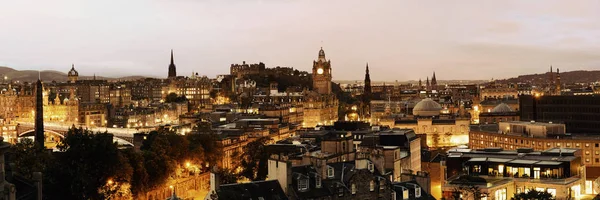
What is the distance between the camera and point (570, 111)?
10738cm

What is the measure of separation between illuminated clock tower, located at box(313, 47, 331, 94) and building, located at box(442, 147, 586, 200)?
102 m

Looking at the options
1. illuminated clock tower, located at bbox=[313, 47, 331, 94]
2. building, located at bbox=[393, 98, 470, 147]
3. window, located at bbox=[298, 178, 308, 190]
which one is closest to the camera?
window, located at bbox=[298, 178, 308, 190]

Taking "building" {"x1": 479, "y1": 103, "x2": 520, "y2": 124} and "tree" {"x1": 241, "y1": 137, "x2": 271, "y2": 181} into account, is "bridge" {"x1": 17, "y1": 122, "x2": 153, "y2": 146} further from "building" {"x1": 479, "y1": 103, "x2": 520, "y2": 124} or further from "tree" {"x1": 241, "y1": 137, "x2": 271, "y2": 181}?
"building" {"x1": 479, "y1": 103, "x2": 520, "y2": 124}

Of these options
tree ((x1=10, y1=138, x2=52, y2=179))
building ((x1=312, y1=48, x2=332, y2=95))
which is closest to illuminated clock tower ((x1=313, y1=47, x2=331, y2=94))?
building ((x1=312, y1=48, x2=332, y2=95))

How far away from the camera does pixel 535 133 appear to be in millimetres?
88000

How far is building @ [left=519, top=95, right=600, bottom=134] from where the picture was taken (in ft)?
341

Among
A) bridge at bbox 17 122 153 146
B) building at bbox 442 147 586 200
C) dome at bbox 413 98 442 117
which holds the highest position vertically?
dome at bbox 413 98 442 117

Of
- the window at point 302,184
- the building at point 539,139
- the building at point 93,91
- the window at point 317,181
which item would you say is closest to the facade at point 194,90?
the building at point 93,91

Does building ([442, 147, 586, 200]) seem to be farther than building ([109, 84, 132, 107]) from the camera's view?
No

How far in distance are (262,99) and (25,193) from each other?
12502cm

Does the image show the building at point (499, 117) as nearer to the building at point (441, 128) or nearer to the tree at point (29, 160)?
the building at point (441, 128)

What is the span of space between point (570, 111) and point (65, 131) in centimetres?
8196

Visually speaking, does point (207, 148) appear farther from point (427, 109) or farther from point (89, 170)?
point (427, 109)

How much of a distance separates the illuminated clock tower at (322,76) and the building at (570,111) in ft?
194
